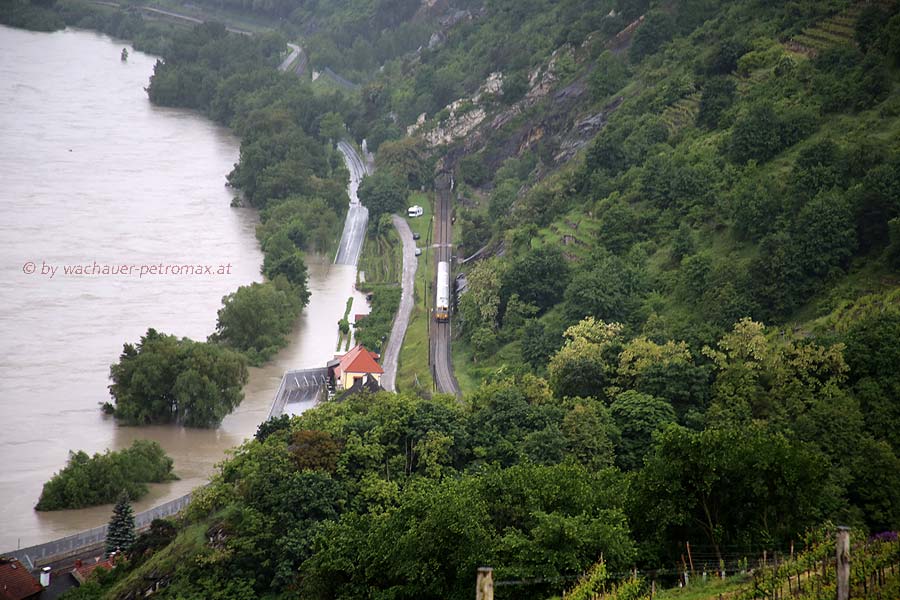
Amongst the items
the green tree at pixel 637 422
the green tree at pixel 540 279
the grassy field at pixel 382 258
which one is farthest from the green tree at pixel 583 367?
the grassy field at pixel 382 258

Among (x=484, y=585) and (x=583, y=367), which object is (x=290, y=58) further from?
(x=484, y=585)

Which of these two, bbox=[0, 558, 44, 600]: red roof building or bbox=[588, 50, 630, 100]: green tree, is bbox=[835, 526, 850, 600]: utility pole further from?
bbox=[588, 50, 630, 100]: green tree

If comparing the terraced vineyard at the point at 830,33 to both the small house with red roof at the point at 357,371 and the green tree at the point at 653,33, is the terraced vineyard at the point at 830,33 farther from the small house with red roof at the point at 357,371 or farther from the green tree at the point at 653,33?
the small house with red roof at the point at 357,371

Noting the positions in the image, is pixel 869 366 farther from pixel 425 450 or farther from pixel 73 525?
pixel 73 525

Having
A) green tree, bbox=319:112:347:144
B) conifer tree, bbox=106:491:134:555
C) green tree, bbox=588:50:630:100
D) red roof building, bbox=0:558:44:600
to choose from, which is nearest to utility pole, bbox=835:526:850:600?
red roof building, bbox=0:558:44:600

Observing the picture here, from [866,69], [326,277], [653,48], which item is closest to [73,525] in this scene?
[326,277]

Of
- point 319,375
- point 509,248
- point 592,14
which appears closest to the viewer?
point 319,375
